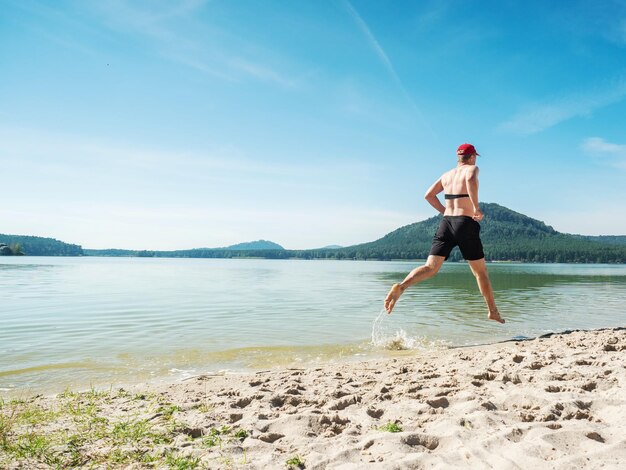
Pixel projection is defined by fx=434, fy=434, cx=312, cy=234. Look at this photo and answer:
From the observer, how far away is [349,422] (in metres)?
4.20

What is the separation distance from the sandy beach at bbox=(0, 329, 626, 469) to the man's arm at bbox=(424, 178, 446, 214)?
263 centimetres

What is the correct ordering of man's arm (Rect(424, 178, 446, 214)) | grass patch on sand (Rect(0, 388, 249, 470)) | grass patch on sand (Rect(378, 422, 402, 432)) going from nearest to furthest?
grass patch on sand (Rect(0, 388, 249, 470)), grass patch on sand (Rect(378, 422, 402, 432)), man's arm (Rect(424, 178, 446, 214))

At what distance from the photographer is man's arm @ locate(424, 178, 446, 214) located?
7238 mm

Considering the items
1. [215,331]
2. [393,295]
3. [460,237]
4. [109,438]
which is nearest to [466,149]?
[460,237]

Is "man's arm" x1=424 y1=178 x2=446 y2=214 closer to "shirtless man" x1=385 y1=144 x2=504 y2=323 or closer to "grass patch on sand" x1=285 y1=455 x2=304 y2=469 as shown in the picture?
"shirtless man" x1=385 y1=144 x2=504 y2=323

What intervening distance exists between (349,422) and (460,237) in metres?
3.59

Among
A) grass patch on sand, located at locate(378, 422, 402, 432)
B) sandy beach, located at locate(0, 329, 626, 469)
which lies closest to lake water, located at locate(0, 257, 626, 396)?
sandy beach, located at locate(0, 329, 626, 469)

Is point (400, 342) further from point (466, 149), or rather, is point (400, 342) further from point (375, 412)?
point (375, 412)

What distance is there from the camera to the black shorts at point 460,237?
261 inches

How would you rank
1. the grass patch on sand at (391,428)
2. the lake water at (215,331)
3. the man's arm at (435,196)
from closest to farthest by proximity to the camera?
the grass patch on sand at (391,428), the man's arm at (435,196), the lake water at (215,331)

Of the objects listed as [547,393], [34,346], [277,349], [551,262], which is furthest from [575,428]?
[551,262]

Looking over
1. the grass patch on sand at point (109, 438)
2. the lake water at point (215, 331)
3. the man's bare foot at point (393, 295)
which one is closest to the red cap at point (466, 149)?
the man's bare foot at point (393, 295)

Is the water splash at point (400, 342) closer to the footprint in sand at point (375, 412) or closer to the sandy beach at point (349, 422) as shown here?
the sandy beach at point (349, 422)

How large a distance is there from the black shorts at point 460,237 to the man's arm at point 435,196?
46cm
